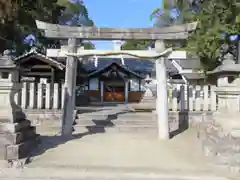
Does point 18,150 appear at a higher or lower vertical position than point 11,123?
lower

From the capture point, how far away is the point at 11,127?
6500mm

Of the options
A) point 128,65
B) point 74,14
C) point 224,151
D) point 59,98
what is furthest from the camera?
point 74,14

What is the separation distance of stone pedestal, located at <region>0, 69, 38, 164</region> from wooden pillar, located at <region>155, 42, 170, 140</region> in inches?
159

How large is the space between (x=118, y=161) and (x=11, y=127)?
2.46 meters

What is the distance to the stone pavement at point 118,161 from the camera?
5.91 m

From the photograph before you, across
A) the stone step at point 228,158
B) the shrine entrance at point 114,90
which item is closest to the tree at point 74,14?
the shrine entrance at point 114,90

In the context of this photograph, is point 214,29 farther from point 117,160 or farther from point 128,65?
point 128,65

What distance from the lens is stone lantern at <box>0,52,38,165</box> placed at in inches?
251

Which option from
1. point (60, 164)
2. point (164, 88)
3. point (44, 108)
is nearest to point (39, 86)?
point (44, 108)

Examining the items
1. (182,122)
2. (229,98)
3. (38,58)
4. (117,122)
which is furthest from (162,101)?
(38,58)

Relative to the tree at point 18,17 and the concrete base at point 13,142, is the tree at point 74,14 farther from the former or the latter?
the concrete base at point 13,142

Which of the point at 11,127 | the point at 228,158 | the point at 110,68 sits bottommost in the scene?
the point at 228,158

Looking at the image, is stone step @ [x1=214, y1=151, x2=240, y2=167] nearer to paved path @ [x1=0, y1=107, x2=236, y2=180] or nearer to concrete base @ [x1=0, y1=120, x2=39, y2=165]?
paved path @ [x1=0, y1=107, x2=236, y2=180]

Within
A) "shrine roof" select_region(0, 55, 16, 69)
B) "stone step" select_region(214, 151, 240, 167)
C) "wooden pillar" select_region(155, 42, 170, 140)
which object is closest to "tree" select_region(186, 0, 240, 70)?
"wooden pillar" select_region(155, 42, 170, 140)
